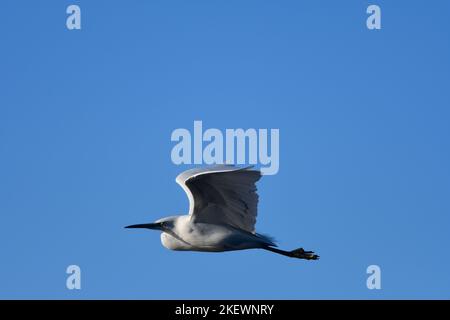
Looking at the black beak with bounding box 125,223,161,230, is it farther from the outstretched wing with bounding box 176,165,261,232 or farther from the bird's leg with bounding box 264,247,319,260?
the bird's leg with bounding box 264,247,319,260

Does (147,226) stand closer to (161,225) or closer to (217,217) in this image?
(161,225)

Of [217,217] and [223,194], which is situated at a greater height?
[223,194]

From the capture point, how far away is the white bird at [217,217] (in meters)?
17.5

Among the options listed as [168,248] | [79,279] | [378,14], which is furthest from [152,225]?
[378,14]

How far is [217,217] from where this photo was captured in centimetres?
1805

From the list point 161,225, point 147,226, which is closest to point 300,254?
point 161,225

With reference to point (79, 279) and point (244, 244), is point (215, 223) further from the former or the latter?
point (79, 279)

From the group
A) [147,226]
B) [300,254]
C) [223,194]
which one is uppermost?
[223,194]

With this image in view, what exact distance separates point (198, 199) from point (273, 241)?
1691 mm

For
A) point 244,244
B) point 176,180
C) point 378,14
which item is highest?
point 378,14

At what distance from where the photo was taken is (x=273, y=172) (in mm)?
17750

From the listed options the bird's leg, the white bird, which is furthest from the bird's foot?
the white bird

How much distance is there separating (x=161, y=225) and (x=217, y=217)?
1260 mm
